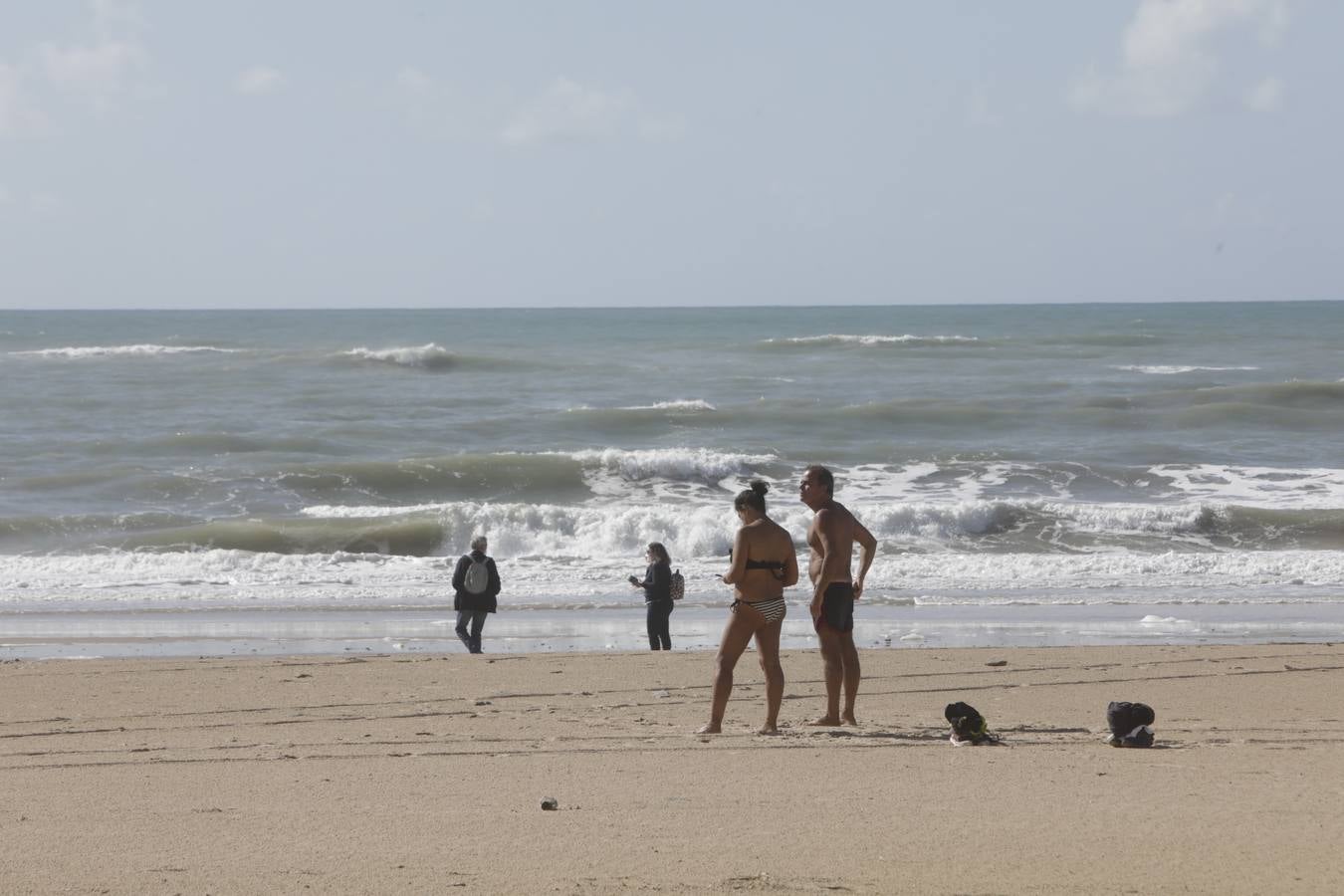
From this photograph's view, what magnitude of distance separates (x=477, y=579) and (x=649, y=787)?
19.8 feet

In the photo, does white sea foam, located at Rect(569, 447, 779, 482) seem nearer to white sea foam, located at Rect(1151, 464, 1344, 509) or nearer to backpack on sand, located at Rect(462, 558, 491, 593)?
white sea foam, located at Rect(1151, 464, 1344, 509)

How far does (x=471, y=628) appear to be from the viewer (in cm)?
1191

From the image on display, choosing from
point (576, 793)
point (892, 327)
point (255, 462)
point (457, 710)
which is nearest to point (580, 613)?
point (457, 710)

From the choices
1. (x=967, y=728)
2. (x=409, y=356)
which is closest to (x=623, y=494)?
(x=967, y=728)

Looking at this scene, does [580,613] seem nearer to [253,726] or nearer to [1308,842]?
[253,726]

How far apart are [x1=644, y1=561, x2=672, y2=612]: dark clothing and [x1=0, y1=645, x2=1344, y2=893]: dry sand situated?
1641 millimetres

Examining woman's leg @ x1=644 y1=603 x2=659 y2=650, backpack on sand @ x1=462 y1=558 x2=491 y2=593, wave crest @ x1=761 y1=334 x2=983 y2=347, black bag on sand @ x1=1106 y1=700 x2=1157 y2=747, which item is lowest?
woman's leg @ x1=644 y1=603 x2=659 y2=650

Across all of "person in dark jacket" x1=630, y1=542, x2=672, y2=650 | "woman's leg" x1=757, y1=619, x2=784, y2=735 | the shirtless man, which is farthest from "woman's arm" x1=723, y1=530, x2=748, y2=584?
"person in dark jacket" x1=630, y1=542, x2=672, y2=650

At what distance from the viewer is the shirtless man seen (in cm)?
758

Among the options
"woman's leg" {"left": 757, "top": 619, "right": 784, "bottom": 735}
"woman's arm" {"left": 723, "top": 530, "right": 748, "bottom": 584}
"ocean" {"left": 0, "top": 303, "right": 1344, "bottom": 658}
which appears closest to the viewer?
"woman's arm" {"left": 723, "top": 530, "right": 748, "bottom": 584}

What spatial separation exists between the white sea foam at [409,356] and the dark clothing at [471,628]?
3478 cm

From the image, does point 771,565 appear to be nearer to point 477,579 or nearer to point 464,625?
point 477,579

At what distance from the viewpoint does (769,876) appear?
4645 mm

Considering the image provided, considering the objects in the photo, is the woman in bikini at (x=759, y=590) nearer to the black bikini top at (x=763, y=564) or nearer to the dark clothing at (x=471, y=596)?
the black bikini top at (x=763, y=564)
